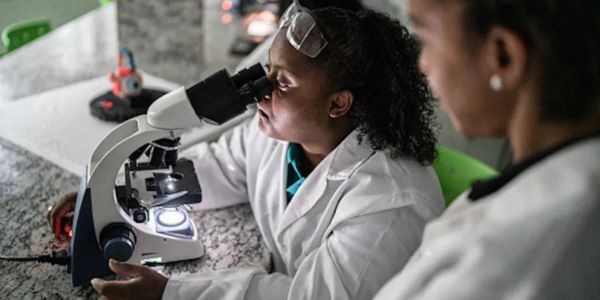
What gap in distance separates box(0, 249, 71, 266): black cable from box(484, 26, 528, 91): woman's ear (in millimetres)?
860

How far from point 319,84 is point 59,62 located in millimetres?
1145

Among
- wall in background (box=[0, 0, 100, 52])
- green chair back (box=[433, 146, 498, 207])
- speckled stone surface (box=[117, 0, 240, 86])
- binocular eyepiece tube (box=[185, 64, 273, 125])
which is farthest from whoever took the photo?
wall in background (box=[0, 0, 100, 52])

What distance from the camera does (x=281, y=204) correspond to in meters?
1.31

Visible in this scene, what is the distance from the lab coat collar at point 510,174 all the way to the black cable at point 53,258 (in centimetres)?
78

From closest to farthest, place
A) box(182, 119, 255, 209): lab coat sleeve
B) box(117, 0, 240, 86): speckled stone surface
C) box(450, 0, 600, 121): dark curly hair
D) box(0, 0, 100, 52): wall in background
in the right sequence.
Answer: box(450, 0, 600, 121): dark curly hair, box(182, 119, 255, 209): lab coat sleeve, box(117, 0, 240, 86): speckled stone surface, box(0, 0, 100, 52): wall in background

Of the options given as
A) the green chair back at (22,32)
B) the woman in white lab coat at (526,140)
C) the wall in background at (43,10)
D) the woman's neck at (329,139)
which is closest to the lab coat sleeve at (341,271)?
the woman's neck at (329,139)

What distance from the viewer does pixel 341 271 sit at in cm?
105

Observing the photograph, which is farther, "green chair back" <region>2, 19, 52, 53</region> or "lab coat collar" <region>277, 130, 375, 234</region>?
"green chair back" <region>2, 19, 52, 53</region>

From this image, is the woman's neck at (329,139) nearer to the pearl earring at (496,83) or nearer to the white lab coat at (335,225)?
the white lab coat at (335,225)

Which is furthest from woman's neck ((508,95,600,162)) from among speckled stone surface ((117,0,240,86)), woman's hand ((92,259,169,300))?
speckled stone surface ((117,0,240,86))

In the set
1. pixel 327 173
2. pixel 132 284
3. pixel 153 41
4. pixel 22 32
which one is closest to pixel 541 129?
pixel 327 173

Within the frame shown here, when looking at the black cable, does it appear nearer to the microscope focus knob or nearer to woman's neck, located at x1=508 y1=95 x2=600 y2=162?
the microscope focus knob

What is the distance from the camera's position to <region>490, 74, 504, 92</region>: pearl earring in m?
0.66

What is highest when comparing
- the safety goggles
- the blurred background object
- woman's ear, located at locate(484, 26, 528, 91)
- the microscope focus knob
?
woman's ear, located at locate(484, 26, 528, 91)
